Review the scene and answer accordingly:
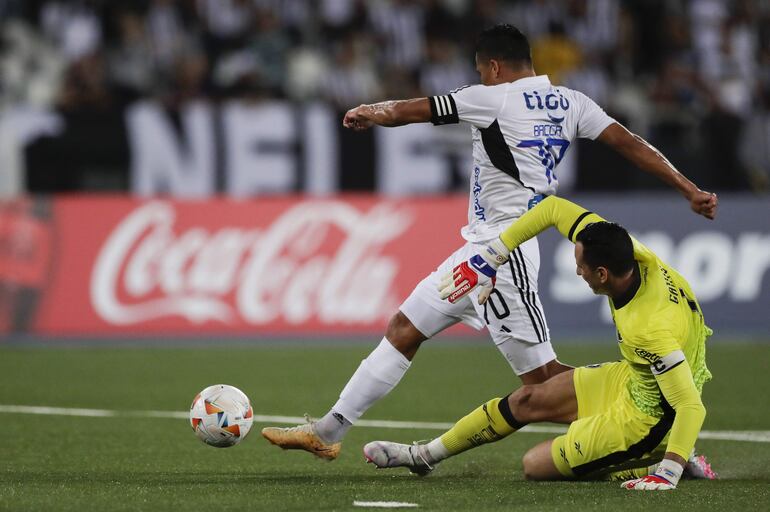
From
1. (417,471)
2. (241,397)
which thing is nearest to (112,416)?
(241,397)

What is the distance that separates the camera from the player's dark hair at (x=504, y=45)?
7523mm

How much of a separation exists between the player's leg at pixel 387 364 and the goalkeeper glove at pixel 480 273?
43cm

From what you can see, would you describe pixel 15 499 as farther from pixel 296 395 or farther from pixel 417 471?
pixel 296 395

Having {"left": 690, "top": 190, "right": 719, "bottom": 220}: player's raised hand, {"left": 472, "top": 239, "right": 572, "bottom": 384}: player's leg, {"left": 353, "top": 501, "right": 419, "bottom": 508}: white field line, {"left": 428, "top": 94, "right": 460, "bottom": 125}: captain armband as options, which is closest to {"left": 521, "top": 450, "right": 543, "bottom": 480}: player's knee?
{"left": 472, "top": 239, "right": 572, "bottom": 384}: player's leg

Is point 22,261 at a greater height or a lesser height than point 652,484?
lesser

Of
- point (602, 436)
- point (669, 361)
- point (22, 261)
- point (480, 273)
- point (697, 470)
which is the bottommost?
point (22, 261)

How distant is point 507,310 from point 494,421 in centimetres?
59

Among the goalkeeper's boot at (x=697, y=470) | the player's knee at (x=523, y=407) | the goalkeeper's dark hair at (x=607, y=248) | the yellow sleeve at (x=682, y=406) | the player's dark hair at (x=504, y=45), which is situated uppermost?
the player's dark hair at (x=504, y=45)

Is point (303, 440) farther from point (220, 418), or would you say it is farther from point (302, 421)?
point (302, 421)

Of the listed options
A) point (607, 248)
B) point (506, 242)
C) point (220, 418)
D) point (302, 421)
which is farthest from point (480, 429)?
point (302, 421)

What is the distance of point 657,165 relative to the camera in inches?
291

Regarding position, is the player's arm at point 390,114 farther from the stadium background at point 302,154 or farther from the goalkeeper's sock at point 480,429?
the stadium background at point 302,154

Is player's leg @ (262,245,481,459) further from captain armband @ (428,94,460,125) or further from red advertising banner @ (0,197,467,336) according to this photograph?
red advertising banner @ (0,197,467,336)

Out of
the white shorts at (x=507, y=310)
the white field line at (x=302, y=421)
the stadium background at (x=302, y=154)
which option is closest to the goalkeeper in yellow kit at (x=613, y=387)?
the white shorts at (x=507, y=310)
